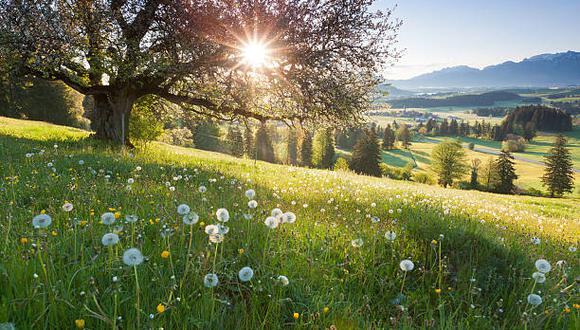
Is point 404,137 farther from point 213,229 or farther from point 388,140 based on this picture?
point 213,229

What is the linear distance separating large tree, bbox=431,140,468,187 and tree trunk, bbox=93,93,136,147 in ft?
309

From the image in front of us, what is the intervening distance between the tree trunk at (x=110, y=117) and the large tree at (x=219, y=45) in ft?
4.78

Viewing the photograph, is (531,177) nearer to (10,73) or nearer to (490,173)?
(490,173)

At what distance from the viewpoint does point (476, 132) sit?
194375 mm

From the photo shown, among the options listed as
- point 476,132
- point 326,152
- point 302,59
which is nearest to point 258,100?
point 302,59

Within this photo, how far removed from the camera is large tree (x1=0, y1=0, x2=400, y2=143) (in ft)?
39.7

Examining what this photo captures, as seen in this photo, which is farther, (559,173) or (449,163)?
(449,163)

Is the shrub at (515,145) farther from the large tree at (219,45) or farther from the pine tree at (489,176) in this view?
the large tree at (219,45)

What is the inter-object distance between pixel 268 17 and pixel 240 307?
11750mm

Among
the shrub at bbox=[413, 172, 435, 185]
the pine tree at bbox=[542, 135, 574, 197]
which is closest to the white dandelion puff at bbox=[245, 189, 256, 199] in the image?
the shrub at bbox=[413, 172, 435, 185]

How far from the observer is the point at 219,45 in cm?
1299

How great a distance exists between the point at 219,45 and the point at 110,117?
23.5 feet

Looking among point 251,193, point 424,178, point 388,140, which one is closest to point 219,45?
point 251,193

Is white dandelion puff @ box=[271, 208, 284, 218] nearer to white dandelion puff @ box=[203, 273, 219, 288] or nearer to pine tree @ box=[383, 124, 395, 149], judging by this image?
white dandelion puff @ box=[203, 273, 219, 288]
